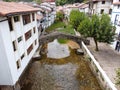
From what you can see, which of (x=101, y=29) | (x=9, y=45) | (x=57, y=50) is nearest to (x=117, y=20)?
(x=101, y=29)

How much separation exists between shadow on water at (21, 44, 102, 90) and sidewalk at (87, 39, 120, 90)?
229 cm

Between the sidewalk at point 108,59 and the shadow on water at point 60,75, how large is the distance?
2.29 meters

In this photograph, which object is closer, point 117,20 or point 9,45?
point 9,45

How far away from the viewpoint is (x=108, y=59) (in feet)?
79.6

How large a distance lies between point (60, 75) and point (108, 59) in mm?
8840

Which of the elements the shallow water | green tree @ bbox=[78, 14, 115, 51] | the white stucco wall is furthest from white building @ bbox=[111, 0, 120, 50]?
the white stucco wall

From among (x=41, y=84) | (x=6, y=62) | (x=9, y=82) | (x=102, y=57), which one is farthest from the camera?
(x=102, y=57)

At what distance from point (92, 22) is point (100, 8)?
1406cm

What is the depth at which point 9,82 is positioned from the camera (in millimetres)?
16125

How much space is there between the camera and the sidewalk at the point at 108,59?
66.7 feet

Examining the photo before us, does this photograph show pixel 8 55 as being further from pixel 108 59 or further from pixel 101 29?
pixel 101 29

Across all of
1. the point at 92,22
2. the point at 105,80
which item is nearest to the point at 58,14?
the point at 92,22

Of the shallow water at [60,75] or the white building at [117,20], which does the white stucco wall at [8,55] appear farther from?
the white building at [117,20]

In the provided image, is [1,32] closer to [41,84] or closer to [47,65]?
[41,84]
